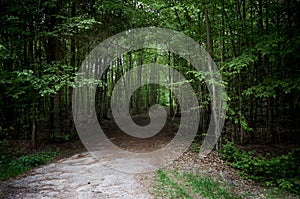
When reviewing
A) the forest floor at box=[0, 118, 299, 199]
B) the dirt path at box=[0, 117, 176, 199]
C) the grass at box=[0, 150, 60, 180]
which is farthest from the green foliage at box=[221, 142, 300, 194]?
the grass at box=[0, 150, 60, 180]

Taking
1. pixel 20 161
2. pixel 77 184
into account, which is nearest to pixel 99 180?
pixel 77 184

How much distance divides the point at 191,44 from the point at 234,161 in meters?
4.57

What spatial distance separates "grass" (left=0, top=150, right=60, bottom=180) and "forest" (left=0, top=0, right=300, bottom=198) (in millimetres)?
124

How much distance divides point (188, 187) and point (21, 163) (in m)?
5.34

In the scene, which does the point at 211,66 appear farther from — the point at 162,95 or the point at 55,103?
the point at 162,95

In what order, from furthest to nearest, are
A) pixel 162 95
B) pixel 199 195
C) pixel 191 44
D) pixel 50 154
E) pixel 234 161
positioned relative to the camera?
pixel 162 95, pixel 191 44, pixel 50 154, pixel 234 161, pixel 199 195

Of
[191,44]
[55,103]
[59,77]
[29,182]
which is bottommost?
[29,182]

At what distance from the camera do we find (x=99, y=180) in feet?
18.5

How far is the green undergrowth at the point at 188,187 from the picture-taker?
191 inches

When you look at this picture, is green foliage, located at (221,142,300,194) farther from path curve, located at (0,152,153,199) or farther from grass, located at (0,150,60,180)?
Result: grass, located at (0,150,60,180)

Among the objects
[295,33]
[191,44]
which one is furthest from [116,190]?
[191,44]

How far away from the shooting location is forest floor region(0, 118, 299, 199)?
4939 mm

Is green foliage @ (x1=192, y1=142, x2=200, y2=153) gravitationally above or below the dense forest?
below

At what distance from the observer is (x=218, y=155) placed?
7.62 meters
